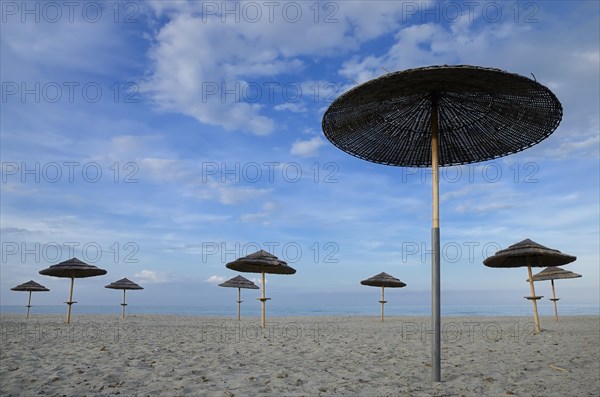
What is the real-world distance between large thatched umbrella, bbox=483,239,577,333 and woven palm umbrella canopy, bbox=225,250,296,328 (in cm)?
658

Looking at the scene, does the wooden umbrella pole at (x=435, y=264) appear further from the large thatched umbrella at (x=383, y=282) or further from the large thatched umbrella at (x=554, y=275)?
the large thatched umbrella at (x=554, y=275)

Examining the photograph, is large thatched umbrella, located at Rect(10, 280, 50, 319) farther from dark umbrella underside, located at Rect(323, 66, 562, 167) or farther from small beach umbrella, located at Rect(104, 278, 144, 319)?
dark umbrella underside, located at Rect(323, 66, 562, 167)

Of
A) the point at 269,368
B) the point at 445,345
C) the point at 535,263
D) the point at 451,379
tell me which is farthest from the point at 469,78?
the point at 535,263

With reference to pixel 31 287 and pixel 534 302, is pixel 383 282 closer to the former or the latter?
pixel 534 302

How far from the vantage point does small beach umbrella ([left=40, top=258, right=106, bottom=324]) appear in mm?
15211

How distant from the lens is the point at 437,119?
5031 millimetres

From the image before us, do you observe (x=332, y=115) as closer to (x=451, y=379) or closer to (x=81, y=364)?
(x=451, y=379)

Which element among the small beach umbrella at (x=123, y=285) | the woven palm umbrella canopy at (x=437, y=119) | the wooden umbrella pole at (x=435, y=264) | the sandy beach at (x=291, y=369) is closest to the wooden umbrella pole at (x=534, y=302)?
the sandy beach at (x=291, y=369)

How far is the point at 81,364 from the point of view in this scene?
20.0ft

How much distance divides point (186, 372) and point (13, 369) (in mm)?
2561

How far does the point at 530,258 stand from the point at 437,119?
939cm

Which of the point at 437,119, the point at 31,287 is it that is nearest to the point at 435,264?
the point at 437,119

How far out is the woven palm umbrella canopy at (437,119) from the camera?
170 inches

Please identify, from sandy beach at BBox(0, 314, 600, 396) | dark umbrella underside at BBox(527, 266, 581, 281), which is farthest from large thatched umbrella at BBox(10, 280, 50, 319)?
dark umbrella underside at BBox(527, 266, 581, 281)
